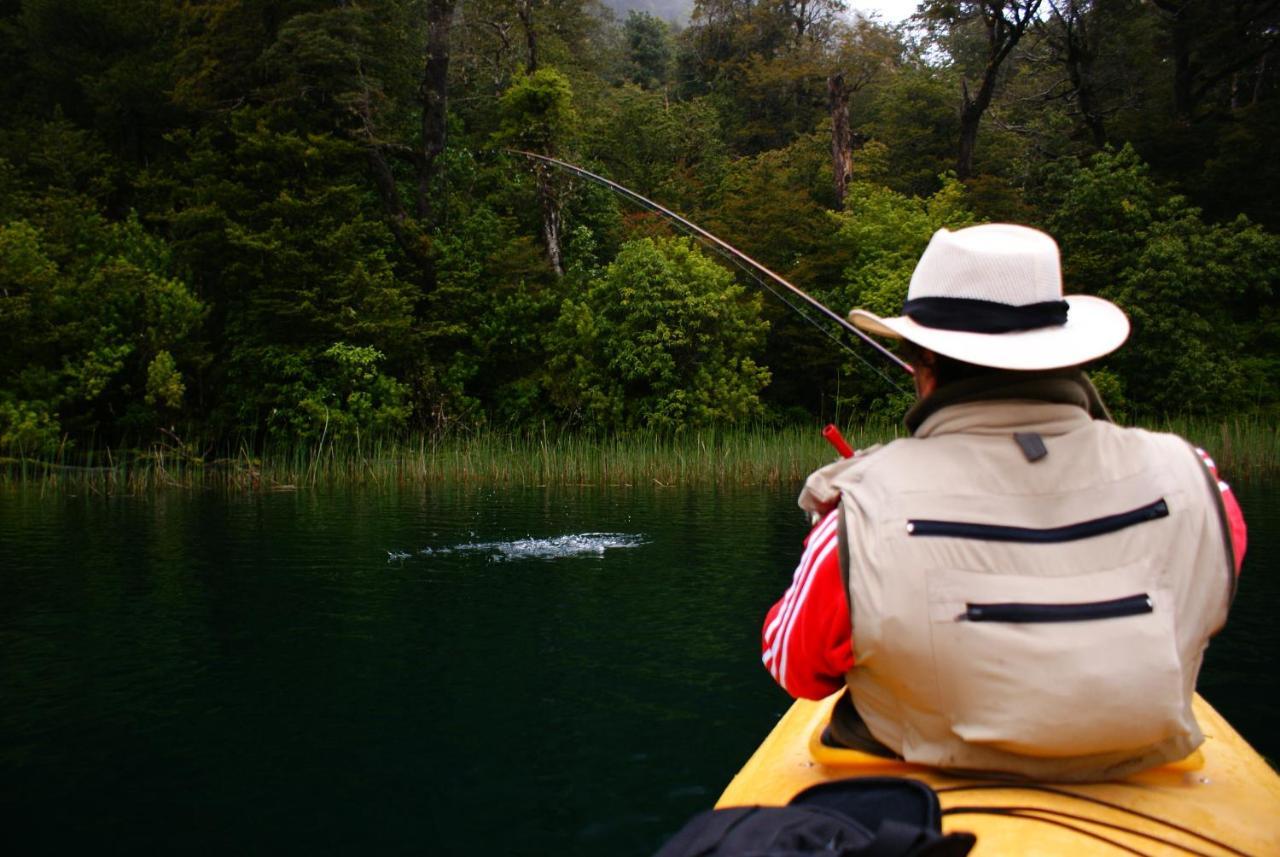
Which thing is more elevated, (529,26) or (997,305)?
(529,26)

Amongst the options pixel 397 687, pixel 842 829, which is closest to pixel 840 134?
pixel 397 687

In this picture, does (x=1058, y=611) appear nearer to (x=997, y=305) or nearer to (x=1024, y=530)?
(x=1024, y=530)

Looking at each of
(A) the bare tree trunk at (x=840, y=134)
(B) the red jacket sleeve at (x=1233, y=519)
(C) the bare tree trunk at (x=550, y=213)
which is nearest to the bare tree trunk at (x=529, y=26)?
(C) the bare tree trunk at (x=550, y=213)

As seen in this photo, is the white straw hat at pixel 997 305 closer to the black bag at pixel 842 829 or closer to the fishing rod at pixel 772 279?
the fishing rod at pixel 772 279

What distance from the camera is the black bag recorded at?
4.92 ft

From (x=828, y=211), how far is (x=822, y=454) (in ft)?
25.2

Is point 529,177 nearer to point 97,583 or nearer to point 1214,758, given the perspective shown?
point 97,583

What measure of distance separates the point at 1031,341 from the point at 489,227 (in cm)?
1997

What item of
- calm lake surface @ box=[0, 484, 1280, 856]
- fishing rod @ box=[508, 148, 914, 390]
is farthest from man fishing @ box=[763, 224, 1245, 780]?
calm lake surface @ box=[0, 484, 1280, 856]

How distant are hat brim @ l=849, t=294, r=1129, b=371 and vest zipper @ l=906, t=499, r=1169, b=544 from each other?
26 centimetres

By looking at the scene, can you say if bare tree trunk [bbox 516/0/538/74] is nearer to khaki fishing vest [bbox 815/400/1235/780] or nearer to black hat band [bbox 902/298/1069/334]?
black hat band [bbox 902/298/1069/334]

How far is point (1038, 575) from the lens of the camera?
1724mm

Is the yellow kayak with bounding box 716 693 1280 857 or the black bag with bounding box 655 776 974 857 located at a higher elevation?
the black bag with bounding box 655 776 974 857

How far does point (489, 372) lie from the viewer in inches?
829
